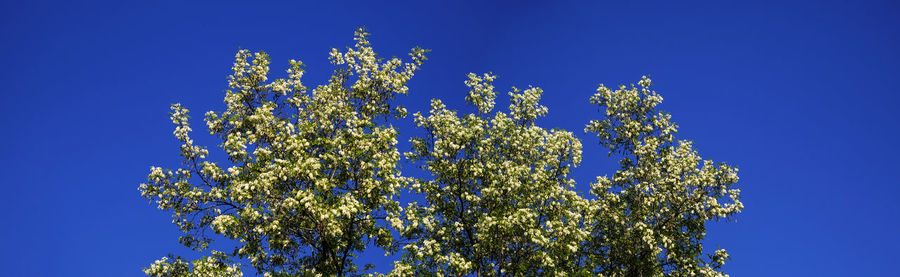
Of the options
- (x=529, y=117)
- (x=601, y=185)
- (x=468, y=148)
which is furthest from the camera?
(x=601, y=185)

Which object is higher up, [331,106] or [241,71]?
[241,71]

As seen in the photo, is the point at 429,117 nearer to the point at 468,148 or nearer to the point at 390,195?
the point at 468,148

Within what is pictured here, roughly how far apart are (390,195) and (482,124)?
236 inches

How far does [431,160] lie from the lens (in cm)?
2817

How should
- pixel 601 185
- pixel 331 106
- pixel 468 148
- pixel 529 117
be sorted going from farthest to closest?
pixel 601 185 → pixel 529 117 → pixel 468 148 → pixel 331 106

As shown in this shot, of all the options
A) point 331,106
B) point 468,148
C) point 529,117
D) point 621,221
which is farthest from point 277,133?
point 621,221

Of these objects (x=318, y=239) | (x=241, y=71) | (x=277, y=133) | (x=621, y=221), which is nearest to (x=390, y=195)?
(x=318, y=239)

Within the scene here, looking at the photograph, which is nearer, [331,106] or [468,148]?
[331,106]

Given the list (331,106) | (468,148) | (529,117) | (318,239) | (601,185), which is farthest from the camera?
(601,185)

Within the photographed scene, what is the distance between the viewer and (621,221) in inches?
1137

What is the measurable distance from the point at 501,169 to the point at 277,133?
949cm

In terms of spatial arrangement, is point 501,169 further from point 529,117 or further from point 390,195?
point 390,195

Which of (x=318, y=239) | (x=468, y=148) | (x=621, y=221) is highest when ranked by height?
(x=468, y=148)

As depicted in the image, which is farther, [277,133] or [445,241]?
[445,241]
